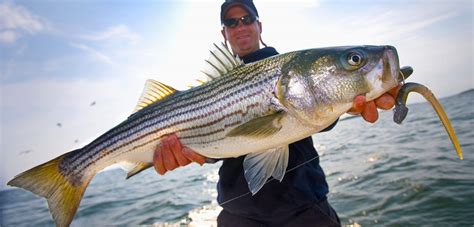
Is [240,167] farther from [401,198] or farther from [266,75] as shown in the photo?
[401,198]

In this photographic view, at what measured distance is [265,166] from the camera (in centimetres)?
382

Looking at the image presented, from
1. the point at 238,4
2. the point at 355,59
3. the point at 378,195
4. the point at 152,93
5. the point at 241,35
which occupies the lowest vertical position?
the point at 378,195

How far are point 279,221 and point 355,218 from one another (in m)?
5.07

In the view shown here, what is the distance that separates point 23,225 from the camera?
49.7 ft

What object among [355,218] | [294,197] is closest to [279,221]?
[294,197]

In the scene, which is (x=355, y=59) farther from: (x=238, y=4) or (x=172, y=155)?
(x=238, y=4)

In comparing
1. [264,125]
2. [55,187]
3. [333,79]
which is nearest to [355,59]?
[333,79]

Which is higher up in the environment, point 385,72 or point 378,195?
point 385,72

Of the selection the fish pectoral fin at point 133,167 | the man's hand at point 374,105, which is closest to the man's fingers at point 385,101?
the man's hand at point 374,105

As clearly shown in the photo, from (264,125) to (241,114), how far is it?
0.35m

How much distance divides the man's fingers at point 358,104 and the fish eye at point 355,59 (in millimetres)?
345

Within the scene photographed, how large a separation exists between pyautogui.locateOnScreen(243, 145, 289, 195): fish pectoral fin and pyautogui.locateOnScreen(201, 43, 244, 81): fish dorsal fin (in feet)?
3.64

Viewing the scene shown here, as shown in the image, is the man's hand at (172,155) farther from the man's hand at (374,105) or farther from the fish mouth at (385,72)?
the fish mouth at (385,72)

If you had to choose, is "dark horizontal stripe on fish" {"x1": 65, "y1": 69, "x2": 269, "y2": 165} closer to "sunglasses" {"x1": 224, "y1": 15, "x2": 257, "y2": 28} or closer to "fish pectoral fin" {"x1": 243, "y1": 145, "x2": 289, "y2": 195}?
"fish pectoral fin" {"x1": 243, "y1": 145, "x2": 289, "y2": 195}
